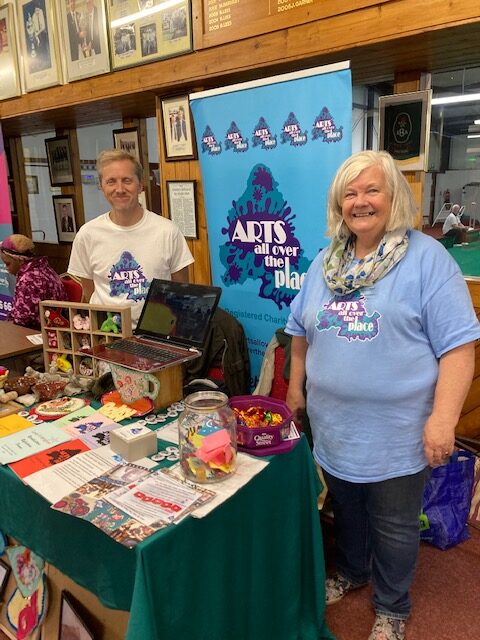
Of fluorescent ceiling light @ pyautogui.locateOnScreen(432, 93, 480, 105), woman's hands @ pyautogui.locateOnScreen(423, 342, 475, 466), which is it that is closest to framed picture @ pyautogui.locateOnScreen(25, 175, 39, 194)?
fluorescent ceiling light @ pyautogui.locateOnScreen(432, 93, 480, 105)

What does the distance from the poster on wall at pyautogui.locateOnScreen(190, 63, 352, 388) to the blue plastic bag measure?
0.97m

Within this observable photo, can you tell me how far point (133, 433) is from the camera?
4.45 ft

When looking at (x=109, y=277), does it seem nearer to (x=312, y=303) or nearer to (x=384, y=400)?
(x=312, y=303)

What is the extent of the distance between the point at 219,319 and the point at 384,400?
1.19 metres

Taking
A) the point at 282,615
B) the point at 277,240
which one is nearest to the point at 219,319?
the point at 277,240

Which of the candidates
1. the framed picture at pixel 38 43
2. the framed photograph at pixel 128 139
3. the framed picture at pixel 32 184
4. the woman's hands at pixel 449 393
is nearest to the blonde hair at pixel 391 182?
the woman's hands at pixel 449 393

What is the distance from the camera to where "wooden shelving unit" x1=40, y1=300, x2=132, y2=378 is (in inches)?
71.9

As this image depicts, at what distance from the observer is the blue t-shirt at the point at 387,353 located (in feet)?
4.36

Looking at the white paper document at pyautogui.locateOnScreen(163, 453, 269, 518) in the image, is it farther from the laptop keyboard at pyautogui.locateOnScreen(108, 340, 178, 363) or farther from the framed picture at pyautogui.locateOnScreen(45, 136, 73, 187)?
the framed picture at pyautogui.locateOnScreen(45, 136, 73, 187)

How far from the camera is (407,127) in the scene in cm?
259

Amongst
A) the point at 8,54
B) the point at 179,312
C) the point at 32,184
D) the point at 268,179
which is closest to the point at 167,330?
the point at 179,312

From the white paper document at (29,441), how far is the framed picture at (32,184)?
191 inches

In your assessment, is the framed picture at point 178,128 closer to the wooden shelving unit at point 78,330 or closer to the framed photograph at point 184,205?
the framed photograph at point 184,205

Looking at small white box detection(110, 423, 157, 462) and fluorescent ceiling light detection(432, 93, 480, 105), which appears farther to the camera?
fluorescent ceiling light detection(432, 93, 480, 105)
